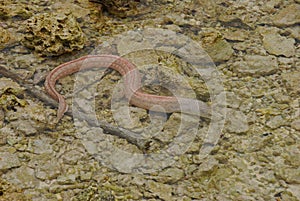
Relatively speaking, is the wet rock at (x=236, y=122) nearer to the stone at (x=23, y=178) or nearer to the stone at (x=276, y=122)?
the stone at (x=276, y=122)

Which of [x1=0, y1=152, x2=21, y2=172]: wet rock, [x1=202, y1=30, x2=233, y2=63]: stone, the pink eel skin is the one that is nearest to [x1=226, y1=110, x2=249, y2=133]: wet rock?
the pink eel skin

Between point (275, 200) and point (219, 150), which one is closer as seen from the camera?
point (275, 200)

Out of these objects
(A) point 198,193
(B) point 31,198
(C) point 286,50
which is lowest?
(B) point 31,198

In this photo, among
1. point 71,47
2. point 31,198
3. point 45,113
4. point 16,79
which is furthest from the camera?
point 71,47


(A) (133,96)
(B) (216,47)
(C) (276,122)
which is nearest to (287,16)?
(B) (216,47)

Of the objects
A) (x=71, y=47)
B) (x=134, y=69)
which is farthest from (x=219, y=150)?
(x=71, y=47)

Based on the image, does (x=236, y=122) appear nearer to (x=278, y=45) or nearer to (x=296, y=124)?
(x=296, y=124)

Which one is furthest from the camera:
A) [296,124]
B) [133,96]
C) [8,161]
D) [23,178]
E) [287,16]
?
[287,16]

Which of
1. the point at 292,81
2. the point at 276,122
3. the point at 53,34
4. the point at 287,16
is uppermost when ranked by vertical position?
the point at 287,16

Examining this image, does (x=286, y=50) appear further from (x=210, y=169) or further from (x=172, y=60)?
(x=210, y=169)
